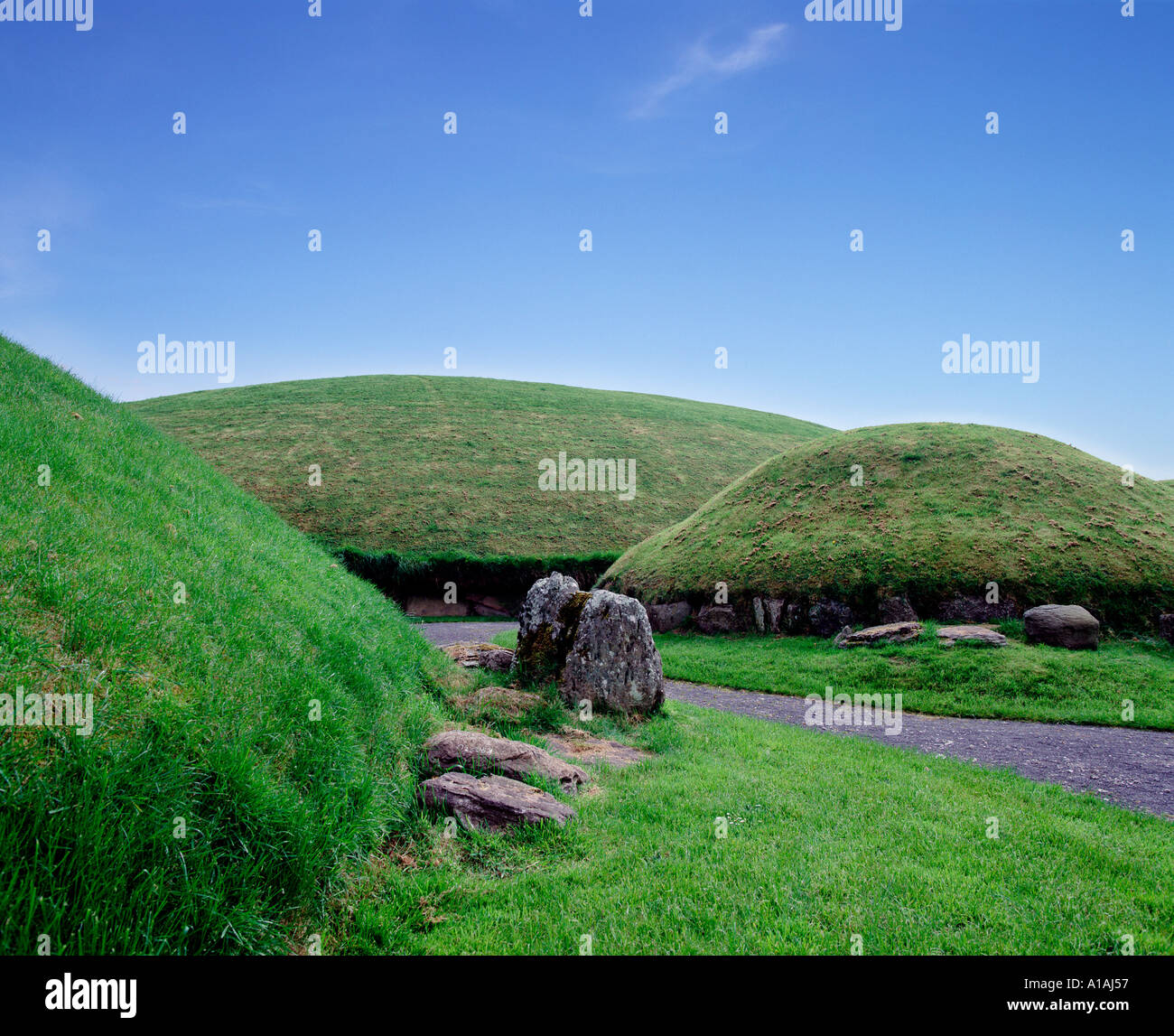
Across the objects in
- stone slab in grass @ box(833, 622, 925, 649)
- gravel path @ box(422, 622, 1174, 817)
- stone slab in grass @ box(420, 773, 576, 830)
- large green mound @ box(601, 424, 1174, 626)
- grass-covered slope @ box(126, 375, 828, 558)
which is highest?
grass-covered slope @ box(126, 375, 828, 558)

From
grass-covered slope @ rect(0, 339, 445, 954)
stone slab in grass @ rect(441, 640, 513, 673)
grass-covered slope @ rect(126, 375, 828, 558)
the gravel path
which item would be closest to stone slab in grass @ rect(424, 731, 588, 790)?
grass-covered slope @ rect(0, 339, 445, 954)

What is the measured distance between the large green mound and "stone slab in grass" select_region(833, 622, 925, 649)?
2191 mm

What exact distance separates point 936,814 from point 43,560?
943 centimetres

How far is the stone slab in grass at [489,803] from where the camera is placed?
245 inches

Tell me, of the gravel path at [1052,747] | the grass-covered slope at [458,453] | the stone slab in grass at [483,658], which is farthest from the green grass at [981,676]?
the grass-covered slope at [458,453]

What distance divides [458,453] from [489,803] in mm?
59954

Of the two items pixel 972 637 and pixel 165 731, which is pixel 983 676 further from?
pixel 165 731

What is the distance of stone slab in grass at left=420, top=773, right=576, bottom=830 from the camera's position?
622cm

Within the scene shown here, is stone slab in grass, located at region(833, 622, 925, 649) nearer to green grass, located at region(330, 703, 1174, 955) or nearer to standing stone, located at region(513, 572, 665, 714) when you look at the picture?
standing stone, located at region(513, 572, 665, 714)

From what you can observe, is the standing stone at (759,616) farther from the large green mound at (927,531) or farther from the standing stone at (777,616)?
the large green mound at (927,531)

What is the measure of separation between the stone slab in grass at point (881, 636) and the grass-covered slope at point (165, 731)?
51.7 ft

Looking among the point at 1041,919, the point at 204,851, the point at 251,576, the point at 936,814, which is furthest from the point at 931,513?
the point at 204,851

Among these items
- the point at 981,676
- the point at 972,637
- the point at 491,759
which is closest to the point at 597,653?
the point at 491,759
